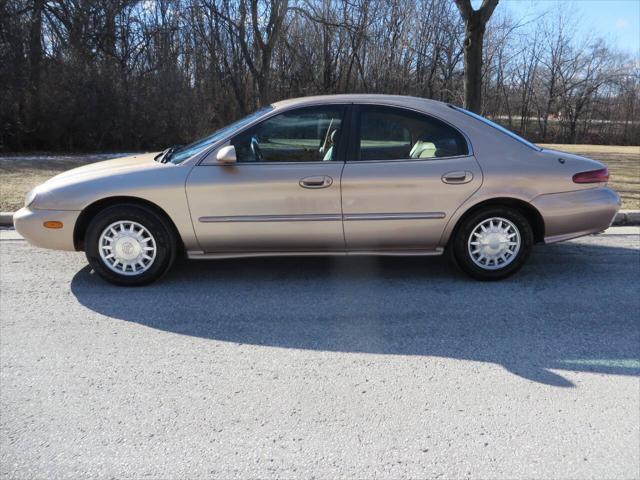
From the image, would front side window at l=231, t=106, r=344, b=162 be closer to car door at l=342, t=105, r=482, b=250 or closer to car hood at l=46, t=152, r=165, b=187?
car door at l=342, t=105, r=482, b=250

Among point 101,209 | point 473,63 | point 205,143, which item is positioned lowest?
point 101,209

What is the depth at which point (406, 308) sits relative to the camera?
436 centimetres

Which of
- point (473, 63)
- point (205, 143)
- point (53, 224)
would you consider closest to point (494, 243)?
point (205, 143)

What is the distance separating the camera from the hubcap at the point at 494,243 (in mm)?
4855

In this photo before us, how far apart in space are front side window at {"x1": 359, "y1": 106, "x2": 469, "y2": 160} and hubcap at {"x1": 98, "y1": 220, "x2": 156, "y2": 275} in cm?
205

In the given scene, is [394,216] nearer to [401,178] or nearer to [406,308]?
[401,178]

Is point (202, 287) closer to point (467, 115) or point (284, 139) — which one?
point (284, 139)

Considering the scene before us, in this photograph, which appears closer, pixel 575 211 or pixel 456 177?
pixel 456 177

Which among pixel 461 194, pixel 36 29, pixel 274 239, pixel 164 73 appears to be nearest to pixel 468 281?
pixel 461 194

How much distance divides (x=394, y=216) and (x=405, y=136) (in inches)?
28.5

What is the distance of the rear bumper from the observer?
4.85m

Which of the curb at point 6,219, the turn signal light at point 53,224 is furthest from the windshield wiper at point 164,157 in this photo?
the curb at point 6,219

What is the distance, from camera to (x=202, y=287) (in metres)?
4.82

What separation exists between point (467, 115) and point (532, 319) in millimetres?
1912
